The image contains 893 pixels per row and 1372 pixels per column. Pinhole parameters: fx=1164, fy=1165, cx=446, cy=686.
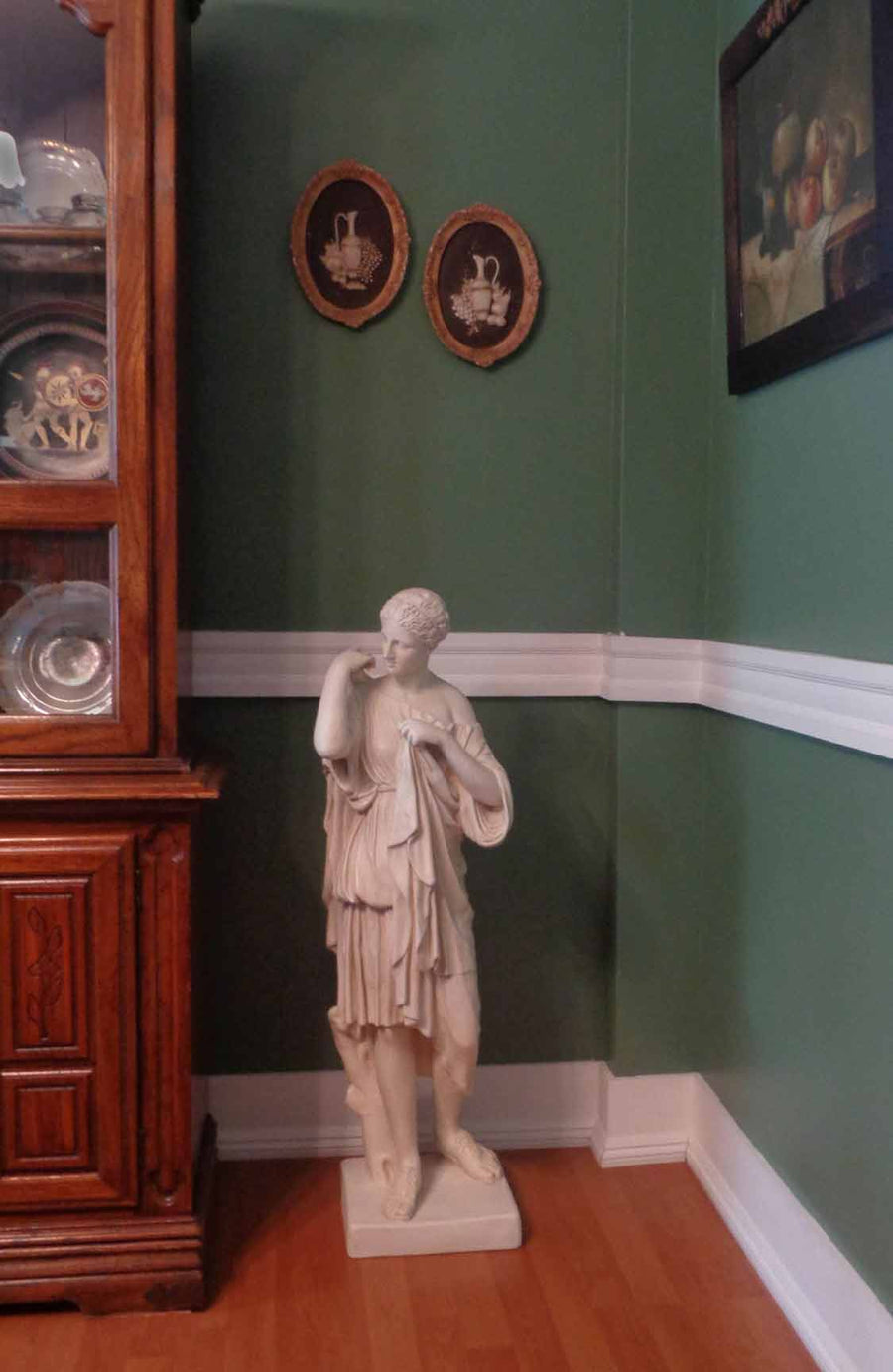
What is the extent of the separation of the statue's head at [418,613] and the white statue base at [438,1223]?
1.05 metres

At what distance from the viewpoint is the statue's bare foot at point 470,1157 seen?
224 centimetres

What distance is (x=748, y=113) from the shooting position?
2076mm

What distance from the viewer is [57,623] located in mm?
2059

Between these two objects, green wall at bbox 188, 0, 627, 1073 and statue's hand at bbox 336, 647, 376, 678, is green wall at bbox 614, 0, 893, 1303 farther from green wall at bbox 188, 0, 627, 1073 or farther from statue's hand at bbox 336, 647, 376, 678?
statue's hand at bbox 336, 647, 376, 678

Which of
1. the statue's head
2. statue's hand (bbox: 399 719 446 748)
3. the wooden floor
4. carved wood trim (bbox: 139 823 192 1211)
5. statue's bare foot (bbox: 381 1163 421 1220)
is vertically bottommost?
the wooden floor

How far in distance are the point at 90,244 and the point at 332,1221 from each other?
1.84 meters

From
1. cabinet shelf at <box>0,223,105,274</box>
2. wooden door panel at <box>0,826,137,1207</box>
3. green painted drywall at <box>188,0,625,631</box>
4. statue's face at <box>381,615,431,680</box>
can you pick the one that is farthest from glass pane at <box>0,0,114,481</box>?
wooden door panel at <box>0,826,137,1207</box>

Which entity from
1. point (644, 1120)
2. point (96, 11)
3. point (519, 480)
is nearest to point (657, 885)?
point (644, 1120)

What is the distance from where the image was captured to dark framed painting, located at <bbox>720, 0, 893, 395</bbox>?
1622mm

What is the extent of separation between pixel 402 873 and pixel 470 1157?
25.1 inches

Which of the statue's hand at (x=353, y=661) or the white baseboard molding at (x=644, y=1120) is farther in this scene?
the white baseboard molding at (x=644, y=1120)

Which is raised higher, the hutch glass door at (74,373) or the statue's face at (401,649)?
the hutch glass door at (74,373)

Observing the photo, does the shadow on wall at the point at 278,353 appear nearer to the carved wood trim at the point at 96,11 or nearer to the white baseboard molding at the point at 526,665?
the white baseboard molding at the point at 526,665

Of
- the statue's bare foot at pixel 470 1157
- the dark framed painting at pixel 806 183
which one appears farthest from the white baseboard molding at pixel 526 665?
the statue's bare foot at pixel 470 1157
